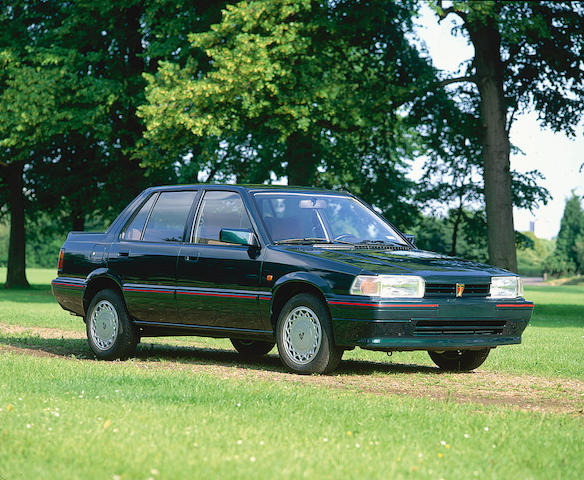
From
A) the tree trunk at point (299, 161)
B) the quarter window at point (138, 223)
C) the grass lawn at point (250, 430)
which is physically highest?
the tree trunk at point (299, 161)

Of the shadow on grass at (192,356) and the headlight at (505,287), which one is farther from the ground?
the headlight at (505,287)

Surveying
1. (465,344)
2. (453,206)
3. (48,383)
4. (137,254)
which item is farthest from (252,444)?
(453,206)

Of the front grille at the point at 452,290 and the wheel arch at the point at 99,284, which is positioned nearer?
the front grille at the point at 452,290

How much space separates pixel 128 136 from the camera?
32062mm

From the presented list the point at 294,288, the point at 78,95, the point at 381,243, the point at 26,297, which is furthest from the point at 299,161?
the point at 294,288

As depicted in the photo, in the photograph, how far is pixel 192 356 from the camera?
456 inches

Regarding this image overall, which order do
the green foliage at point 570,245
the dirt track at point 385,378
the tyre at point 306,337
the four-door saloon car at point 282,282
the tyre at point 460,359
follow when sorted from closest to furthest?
the dirt track at point 385,378 < the four-door saloon car at point 282,282 < the tyre at point 306,337 < the tyre at point 460,359 < the green foliage at point 570,245

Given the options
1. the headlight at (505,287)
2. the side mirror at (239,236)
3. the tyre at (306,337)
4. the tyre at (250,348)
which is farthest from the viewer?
the tyre at (250,348)

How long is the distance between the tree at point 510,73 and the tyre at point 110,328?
14490 millimetres

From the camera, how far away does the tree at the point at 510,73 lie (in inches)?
949

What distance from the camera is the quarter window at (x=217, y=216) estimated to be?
1024 centimetres

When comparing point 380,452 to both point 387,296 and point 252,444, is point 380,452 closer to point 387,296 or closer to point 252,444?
point 252,444

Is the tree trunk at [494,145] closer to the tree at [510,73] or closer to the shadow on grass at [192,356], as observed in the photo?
the tree at [510,73]

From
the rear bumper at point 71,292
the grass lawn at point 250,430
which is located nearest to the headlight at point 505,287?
the grass lawn at point 250,430
